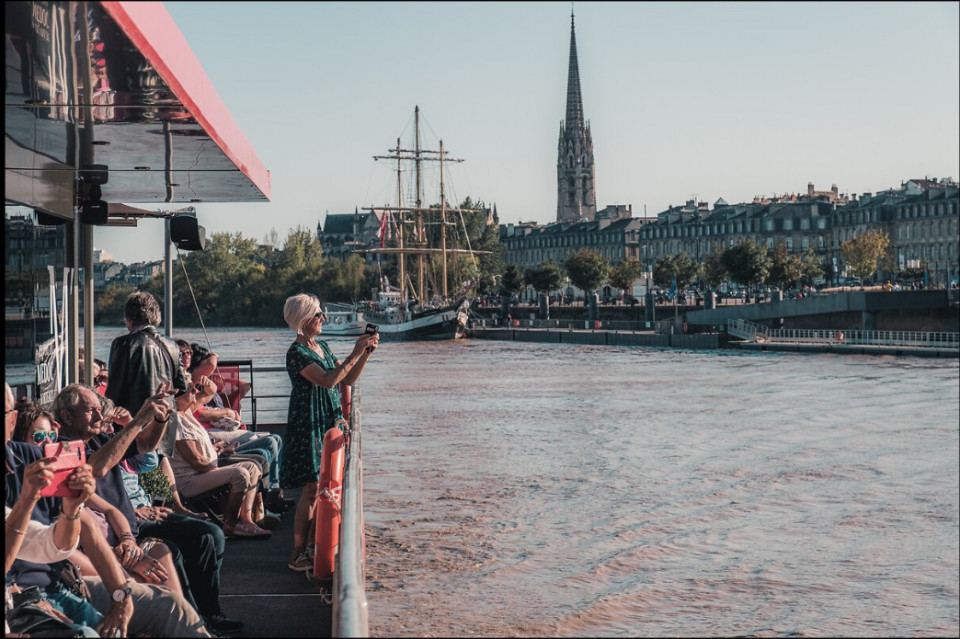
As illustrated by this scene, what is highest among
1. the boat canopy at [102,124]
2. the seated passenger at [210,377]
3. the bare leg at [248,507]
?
the boat canopy at [102,124]

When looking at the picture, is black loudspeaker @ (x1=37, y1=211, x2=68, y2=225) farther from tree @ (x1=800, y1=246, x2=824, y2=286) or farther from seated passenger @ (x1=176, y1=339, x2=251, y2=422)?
tree @ (x1=800, y1=246, x2=824, y2=286)

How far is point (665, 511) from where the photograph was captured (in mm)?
21703

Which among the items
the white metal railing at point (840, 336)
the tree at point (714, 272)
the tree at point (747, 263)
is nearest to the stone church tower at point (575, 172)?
the tree at point (714, 272)

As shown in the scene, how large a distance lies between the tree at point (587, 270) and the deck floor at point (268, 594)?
103454mm

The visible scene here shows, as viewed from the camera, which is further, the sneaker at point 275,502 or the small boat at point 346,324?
the small boat at point 346,324

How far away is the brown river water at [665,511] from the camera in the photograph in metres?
15.1

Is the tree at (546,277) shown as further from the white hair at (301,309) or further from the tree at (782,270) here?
the white hair at (301,309)

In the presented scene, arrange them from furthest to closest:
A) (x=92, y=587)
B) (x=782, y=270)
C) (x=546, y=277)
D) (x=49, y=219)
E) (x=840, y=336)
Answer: (x=546, y=277), (x=782, y=270), (x=840, y=336), (x=49, y=219), (x=92, y=587)

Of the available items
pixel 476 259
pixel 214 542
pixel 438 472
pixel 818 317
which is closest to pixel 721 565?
pixel 438 472

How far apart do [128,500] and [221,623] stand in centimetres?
92

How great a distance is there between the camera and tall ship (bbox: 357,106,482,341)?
89438mm

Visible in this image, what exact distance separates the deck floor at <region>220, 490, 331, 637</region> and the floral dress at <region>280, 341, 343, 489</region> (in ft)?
1.70

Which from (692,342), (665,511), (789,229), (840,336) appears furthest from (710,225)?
(665,511)

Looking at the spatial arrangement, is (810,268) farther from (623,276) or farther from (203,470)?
(203,470)
